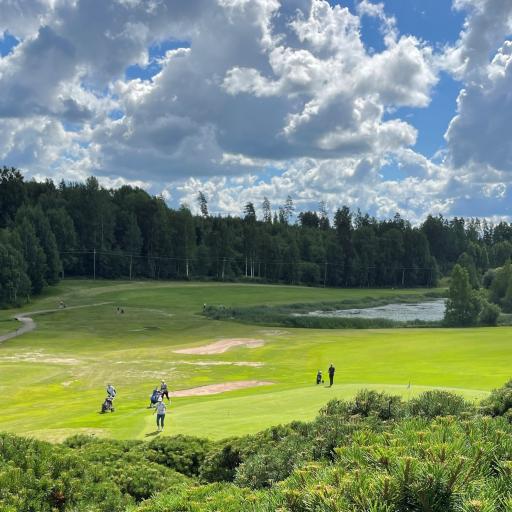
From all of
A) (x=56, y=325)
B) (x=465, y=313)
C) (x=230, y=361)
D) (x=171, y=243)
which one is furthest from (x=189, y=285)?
(x=230, y=361)

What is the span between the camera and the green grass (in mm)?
27656

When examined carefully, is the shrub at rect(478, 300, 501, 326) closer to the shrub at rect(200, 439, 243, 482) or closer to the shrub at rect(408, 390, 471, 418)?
the shrub at rect(200, 439, 243, 482)

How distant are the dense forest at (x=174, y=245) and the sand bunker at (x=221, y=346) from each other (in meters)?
64.8

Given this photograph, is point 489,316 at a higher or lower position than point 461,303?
lower

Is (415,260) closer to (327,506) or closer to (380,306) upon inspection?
(380,306)

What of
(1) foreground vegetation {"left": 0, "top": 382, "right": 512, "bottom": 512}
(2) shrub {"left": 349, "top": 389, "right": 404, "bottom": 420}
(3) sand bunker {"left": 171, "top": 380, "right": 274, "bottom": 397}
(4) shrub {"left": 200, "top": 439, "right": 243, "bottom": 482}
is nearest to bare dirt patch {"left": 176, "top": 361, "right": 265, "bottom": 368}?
(3) sand bunker {"left": 171, "top": 380, "right": 274, "bottom": 397}

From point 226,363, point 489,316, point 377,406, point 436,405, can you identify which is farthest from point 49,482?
point 489,316

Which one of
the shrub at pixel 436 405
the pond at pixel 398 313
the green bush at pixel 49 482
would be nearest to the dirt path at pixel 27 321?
the pond at pixel 398 313

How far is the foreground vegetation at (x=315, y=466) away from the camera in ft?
14.9

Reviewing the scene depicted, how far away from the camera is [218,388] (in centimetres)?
4144

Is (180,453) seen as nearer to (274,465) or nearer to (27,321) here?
(274,465)

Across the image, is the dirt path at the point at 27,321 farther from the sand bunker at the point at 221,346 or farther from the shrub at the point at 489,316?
the shrub at the point at 489,316

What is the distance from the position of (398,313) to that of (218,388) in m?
77.0

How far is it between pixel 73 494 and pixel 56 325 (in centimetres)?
7950
